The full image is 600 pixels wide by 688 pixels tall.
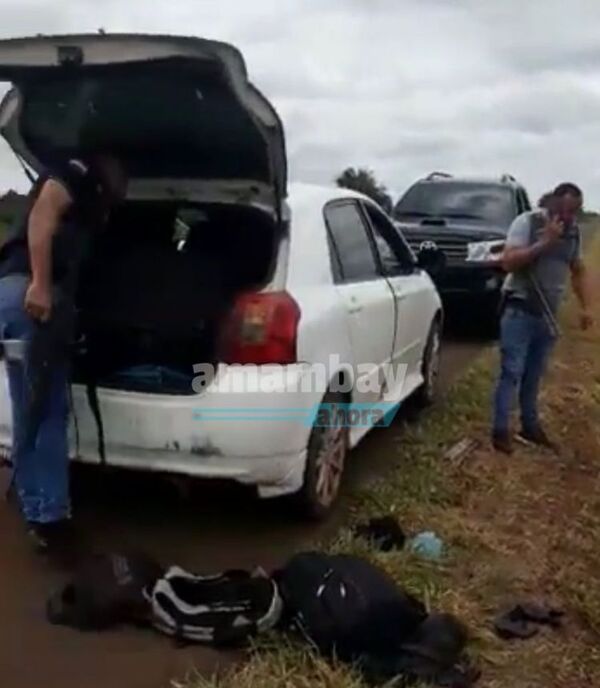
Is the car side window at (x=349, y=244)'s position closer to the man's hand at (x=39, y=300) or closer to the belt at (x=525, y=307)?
the belt at (x=525, y=307)

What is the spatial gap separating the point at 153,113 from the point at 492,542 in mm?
2648

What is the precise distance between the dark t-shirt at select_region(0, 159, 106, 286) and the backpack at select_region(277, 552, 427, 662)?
1.57 m

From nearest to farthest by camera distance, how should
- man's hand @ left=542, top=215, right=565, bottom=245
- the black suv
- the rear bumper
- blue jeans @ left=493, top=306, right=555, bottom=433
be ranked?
the rear bumper, man's hand @ left=542, top=215, right=565, bottom=245, blue jeans @ left=493, top=306, right=555, bottom=433, the black suv

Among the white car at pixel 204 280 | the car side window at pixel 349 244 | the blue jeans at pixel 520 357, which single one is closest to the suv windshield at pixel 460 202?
the blue jeans at pixel 520 357

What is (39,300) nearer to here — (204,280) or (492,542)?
(204,280)

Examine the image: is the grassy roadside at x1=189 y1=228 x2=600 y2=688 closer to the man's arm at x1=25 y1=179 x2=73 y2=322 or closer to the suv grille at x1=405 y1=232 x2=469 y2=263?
the man's arm at x1=25 y1=179 x2=73 y2=322

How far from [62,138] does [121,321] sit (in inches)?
40.4

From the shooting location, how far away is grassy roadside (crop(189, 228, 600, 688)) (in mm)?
3797

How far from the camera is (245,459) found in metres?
4.61

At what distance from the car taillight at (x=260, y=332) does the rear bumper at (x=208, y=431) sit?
8 cm

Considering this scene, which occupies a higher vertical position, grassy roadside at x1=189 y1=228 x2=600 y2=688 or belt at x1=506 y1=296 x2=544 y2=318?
belt at x1=506 y1=296 x2=544 y2=318

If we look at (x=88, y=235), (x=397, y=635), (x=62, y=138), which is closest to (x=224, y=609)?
(x=397, y=635)

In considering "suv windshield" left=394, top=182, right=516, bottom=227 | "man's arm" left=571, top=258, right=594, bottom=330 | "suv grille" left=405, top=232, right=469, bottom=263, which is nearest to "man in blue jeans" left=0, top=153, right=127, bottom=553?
"man's arm" left=571, top=258, right=594, bottom=330

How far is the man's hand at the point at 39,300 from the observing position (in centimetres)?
432
